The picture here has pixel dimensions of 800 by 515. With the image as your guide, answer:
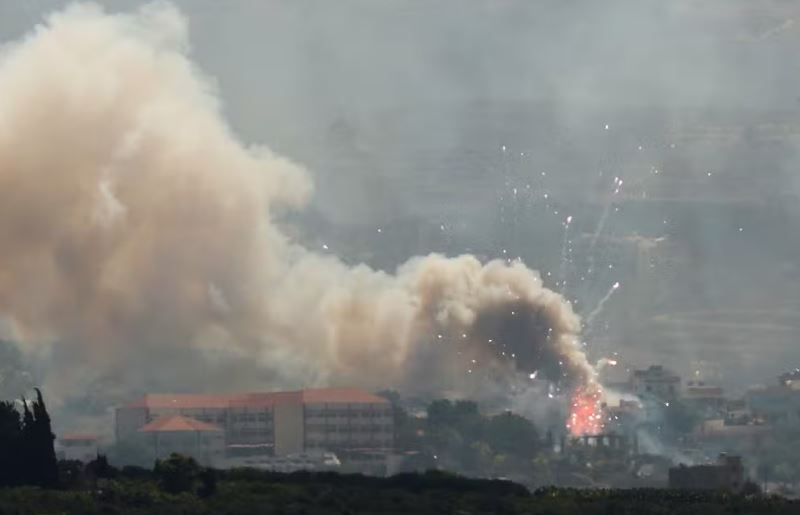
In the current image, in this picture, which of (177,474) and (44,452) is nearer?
(177,474)

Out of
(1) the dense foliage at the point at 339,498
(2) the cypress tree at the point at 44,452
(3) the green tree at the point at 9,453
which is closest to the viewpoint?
(1) the dense foliage at the point at 339,498

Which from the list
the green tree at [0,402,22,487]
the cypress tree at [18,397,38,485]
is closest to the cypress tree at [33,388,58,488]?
the cypress tree at [18,397,38,485]

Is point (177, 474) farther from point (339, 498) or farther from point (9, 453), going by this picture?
point (9, 453)

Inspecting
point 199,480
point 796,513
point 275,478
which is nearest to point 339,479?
point 275,478

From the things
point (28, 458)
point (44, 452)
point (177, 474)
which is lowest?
point (177, 474)

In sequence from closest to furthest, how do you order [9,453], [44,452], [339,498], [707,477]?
[339,498] → [44,452] → [9,453] → [707,477]

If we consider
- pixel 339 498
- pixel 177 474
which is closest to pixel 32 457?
pixel 177 474

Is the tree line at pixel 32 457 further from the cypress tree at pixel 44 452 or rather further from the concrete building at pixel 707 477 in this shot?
the concrete building at pixel 707 477

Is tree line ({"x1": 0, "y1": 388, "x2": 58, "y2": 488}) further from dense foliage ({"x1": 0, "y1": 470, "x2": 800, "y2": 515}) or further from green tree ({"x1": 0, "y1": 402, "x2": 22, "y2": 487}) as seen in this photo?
dense foliage ({"x1": 0, "y1": 470, "x2": 800, "y2": 515})

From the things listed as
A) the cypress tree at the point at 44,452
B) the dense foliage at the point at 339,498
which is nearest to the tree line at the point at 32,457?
the cypress tree at the point at 44,452

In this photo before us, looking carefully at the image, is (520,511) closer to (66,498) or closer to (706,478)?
(66,498)

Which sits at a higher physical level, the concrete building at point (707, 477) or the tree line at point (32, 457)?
the concrete building at point (707, 477)

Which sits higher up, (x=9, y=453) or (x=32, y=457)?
(x=9, y=453)

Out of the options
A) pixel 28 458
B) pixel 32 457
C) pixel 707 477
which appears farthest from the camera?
pixel 707 477
